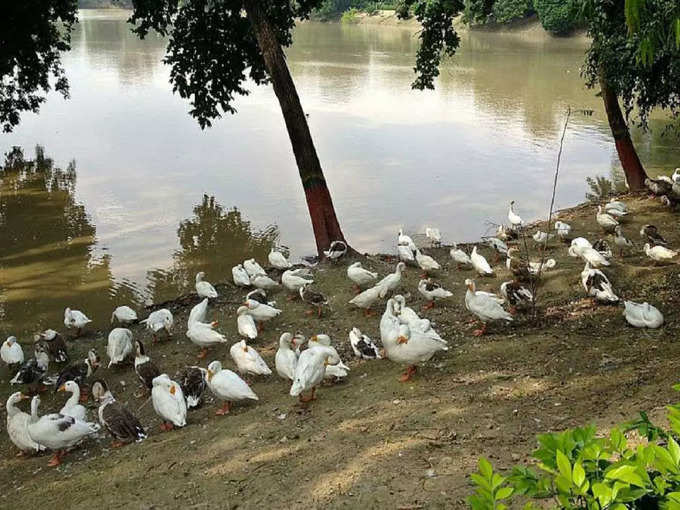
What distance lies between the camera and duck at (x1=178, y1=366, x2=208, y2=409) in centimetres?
760

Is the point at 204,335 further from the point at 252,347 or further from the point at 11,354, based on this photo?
the point at 11,354

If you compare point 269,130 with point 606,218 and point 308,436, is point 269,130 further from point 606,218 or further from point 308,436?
point 308,436

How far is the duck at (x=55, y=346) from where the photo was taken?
9.20m

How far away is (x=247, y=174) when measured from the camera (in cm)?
2036

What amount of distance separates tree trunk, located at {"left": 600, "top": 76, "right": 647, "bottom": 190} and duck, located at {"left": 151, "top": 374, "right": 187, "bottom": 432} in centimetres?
1210

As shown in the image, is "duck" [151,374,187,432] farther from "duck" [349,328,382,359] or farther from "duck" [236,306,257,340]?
"duck" [349,328,382,359]

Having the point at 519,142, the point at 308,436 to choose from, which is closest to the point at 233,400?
the point at 308,436

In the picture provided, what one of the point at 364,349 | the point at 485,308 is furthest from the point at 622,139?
the point at 364,349

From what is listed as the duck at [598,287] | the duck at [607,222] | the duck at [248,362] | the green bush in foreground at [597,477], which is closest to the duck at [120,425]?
the duck at [248,362]

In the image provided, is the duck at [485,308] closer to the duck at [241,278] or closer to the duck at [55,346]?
the duck at [241,278]

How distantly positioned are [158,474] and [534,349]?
13.4 ft

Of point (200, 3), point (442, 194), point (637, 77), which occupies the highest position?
point (200, 3)

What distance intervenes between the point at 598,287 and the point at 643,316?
4.14 feet

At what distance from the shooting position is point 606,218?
12.5m
